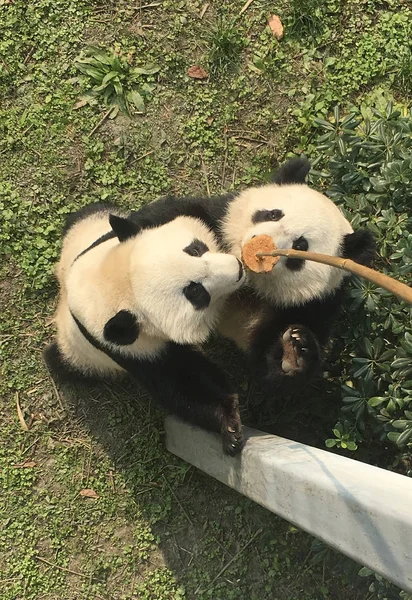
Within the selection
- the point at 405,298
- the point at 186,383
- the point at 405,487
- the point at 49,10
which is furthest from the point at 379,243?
the point at 49,10

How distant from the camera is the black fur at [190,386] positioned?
10.8 ft

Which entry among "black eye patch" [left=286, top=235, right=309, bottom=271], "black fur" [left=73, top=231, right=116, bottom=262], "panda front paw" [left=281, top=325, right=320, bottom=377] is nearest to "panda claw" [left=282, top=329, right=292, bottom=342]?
"panda front paw" [left=281, top=325, right=320, bottom=377]

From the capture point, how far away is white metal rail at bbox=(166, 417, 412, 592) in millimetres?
1859

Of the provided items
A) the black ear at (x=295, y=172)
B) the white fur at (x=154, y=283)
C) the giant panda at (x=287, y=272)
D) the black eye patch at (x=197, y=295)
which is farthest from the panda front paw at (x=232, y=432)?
the black ear at (x=295, y=172)

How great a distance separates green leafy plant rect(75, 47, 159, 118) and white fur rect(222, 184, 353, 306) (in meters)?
1.60

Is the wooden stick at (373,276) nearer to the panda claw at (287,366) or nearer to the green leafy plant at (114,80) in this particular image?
the panda claw at (287,366)

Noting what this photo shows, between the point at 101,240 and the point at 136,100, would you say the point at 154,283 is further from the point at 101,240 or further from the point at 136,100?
the point at 136,100

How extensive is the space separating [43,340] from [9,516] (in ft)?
4.28

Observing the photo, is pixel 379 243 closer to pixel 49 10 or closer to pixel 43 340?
pixel 43 340

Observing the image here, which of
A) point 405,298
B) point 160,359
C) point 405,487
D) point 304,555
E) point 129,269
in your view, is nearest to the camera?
point 405,298

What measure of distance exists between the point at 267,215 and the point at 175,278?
0.66 meters

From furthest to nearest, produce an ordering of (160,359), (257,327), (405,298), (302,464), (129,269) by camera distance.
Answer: (257,327) → (160,359) → (129,269) → (302,464) → (405,298)

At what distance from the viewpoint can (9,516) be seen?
4242 mm

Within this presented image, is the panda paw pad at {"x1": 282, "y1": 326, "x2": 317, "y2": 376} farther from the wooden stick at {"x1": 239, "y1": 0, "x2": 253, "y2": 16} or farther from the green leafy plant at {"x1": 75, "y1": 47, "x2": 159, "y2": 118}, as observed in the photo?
the wooden stick at {"x1": 239, "y1": 0, "x2": 253, "y2": 16}
